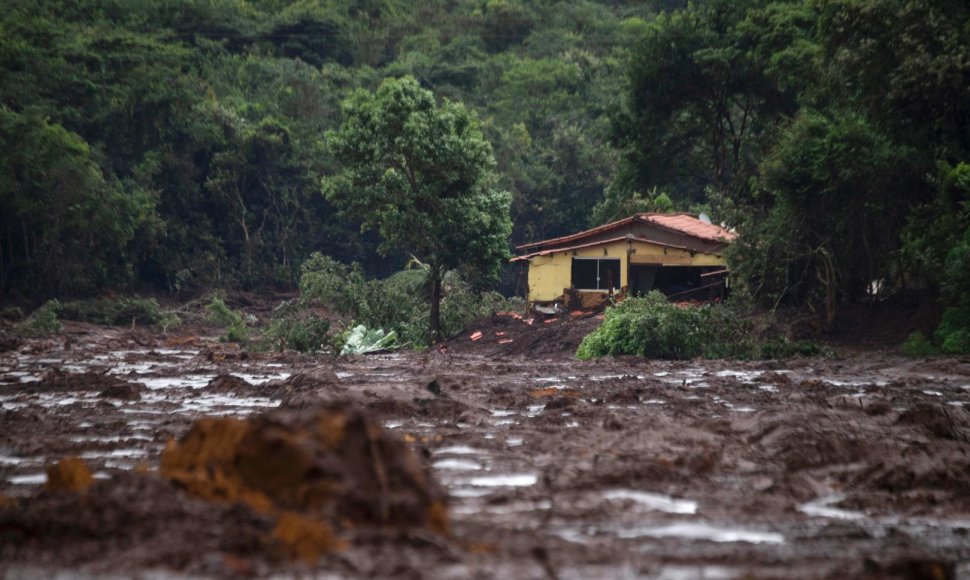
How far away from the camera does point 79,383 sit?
1645 cm

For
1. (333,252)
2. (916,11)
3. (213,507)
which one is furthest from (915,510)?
(333,252)

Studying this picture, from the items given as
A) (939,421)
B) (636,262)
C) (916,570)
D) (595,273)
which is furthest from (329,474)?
(595,273)

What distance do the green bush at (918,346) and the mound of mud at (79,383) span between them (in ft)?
45.1

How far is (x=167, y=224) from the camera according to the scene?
43.4 m

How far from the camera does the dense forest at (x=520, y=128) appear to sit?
2197 cm

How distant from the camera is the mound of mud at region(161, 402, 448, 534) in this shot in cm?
534

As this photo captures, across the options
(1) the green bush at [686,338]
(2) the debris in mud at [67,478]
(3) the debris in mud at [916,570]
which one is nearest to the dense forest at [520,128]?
(1) the green bush at [686,338]

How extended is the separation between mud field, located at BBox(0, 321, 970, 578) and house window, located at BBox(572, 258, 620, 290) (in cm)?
1517

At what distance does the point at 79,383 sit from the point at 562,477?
10.7m

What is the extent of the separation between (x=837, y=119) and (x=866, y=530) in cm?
1778

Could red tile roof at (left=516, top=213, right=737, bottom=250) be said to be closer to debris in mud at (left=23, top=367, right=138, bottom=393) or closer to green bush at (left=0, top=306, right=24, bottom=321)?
green bush at (left=0, top=306, right=24, bottom=321)

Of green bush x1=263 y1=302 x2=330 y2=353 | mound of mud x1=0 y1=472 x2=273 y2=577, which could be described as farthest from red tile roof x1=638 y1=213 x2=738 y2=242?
mound of mud x1=0 y1=472 x2=273 y2=577

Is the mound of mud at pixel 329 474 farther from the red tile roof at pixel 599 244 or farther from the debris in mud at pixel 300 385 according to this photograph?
the red tile roof at pixel 599 244

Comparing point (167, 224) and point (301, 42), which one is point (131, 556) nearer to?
point (167, 224)
